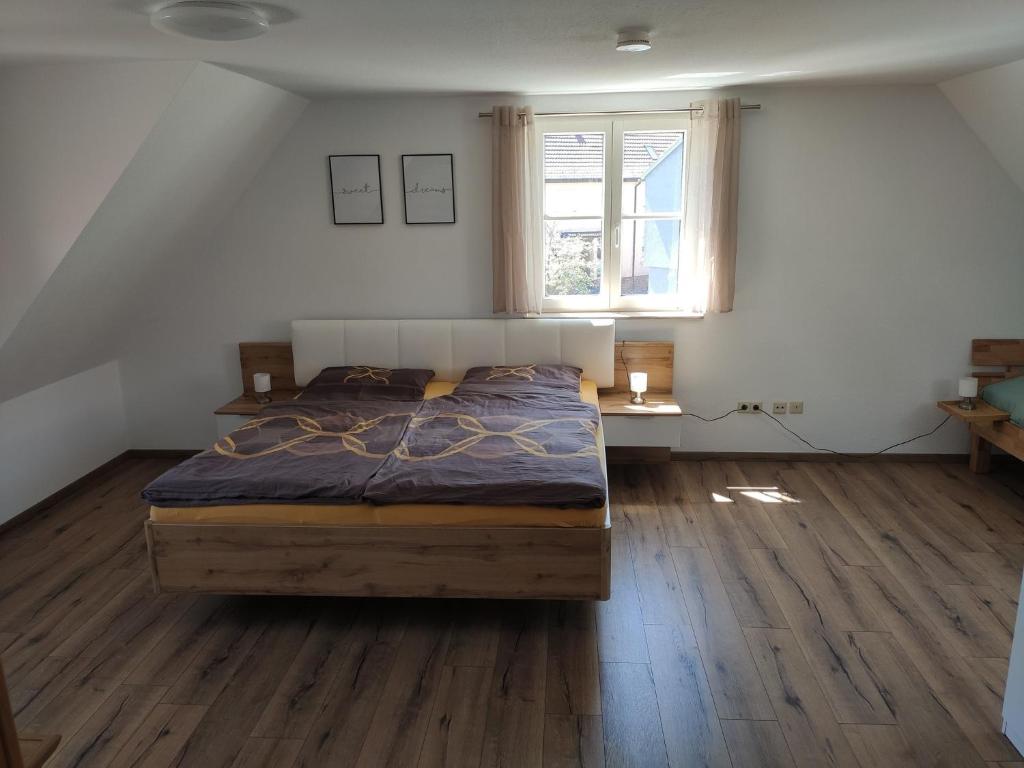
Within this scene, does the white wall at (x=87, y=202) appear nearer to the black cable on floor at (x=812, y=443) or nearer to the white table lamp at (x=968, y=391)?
the black cable on floor at (x=812, y=443)

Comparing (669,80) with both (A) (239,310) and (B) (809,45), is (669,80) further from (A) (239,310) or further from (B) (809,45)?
(A) (239,310)

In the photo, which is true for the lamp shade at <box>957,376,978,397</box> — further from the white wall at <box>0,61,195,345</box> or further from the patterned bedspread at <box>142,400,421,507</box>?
the white wall at <box>0,61,195,345</box>

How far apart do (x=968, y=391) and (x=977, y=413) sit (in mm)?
130

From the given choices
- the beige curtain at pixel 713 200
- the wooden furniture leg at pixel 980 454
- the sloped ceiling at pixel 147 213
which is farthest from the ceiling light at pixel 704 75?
the wooden furniture leg at pixel 980 454

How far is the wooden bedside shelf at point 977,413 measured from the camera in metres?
3.96

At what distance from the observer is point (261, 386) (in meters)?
4.40

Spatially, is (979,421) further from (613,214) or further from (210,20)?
(210,20)

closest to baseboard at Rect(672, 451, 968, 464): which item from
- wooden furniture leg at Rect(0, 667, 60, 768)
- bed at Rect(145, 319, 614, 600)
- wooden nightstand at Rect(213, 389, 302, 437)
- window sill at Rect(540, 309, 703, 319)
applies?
window sill at Rect(540, 309, 703, 319)

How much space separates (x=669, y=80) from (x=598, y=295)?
1262 mm

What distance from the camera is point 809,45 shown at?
2938mm

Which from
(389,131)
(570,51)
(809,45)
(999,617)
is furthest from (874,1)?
(389,131)

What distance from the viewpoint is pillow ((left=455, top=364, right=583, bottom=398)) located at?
3.98 metres

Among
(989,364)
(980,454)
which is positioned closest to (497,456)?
(980,454)

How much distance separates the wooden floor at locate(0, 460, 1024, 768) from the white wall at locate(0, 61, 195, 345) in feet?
4.70
